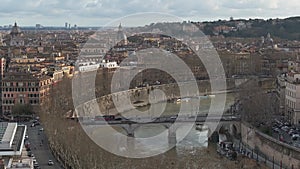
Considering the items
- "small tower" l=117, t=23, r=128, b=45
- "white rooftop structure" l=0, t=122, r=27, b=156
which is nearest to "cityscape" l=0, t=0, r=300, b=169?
"white rooftop structure" l=0, t=122, r=27, b=156

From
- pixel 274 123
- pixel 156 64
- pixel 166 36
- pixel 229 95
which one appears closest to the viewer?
pixel 274 123

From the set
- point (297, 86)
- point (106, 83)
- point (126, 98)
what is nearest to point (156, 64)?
point (106, 83)

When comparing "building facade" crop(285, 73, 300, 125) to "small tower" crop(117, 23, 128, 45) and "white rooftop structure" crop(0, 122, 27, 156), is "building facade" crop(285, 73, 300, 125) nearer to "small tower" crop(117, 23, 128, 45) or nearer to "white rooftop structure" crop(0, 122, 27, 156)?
"white rooftop structure" crop(0, 122, 27, 156)

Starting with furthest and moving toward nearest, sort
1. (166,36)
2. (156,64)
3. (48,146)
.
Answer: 1. (166,36)
2. (156,64)
3. (48,146)

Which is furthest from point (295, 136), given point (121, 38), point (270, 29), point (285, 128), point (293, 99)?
point (270, 29)

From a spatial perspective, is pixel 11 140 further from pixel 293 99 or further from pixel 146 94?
pixel 146 94

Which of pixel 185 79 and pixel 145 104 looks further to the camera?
pixel 185 79

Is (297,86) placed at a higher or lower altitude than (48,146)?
higher

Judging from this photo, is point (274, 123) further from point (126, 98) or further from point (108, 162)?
point (126, 98)
